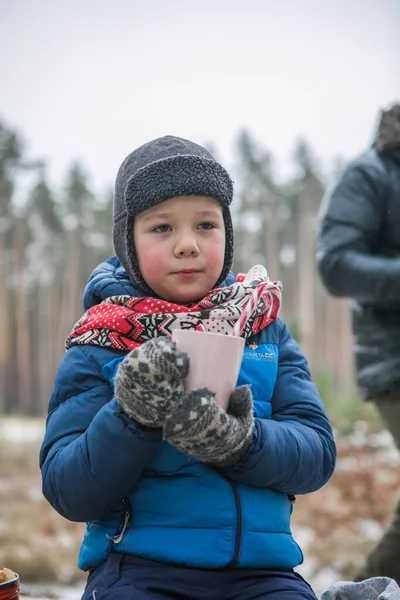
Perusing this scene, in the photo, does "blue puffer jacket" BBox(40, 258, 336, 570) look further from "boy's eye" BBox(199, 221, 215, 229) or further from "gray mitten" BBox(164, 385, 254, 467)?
"boy's eye" BBox(199, 221, 215, 229)

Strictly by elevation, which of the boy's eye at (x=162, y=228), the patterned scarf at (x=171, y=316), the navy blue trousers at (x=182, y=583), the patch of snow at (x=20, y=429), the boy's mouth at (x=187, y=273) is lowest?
the patch of snow at (x=20, y=429)

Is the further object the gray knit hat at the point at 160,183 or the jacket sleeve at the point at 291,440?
the gray knit hat at the point at 160,183

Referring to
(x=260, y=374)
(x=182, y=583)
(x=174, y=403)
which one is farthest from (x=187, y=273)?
(x=182, y=583)

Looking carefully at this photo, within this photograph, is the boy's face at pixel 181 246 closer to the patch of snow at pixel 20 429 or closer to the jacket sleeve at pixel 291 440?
the jacket sleeve at pixel 291 440

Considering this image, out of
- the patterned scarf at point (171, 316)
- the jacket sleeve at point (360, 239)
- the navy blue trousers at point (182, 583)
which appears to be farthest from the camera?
the jacket sleeve at point (360, 239)

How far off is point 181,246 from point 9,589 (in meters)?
0.57

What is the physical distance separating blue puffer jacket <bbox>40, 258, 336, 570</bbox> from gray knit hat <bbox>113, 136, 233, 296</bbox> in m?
0.19

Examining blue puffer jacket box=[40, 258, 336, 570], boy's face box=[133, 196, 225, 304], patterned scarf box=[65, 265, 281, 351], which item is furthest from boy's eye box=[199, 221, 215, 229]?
blue puffer jacket box=[40, 258, 336, 570]

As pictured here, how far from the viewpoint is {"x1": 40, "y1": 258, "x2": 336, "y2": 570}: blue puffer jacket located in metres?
0.90

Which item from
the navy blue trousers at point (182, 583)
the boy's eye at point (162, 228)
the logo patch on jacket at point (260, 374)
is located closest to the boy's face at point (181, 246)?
the boy's eye at point (162, 228)

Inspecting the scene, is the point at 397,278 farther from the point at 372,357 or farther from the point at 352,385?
the point at 352,385

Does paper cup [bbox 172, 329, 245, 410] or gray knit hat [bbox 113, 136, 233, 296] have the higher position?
gray knit hat [bbox 113, 136, 233, 296]

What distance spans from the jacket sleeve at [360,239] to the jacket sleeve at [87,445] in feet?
3.59

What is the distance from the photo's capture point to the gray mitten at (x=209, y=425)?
0.78 m
